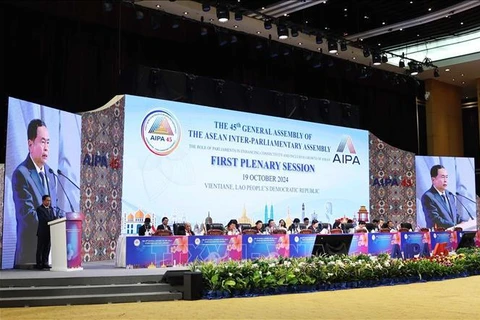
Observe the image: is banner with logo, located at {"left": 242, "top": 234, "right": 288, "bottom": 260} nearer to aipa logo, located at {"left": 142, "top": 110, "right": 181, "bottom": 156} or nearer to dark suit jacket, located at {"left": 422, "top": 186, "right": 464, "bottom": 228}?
aipa logo, located at {"left": 142, "top": 110, "right": 181, "bottom": 156}

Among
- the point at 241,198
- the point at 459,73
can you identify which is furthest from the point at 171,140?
the point at 459,73

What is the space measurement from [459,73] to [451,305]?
13755 millimetres

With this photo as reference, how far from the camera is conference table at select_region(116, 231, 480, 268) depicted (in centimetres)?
937

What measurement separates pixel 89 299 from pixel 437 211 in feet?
43.4

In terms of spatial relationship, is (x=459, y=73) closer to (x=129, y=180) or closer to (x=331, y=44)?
(x=331, y=44)

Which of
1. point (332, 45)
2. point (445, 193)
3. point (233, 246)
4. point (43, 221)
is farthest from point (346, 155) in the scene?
point (43, 221)

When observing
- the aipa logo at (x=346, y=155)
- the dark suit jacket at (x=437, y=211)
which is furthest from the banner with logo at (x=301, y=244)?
the dark suit jacket at (x=437, y=211)

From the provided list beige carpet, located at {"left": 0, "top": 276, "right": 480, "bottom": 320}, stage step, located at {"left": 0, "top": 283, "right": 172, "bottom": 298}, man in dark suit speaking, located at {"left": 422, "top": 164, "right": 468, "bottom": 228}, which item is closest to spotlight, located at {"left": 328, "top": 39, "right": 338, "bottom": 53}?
man in dark suit speaking, located at {"left": 422, "top": 164, "right": 468, "bottom": 228}

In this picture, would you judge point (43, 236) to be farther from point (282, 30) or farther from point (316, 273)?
point (282, 30)

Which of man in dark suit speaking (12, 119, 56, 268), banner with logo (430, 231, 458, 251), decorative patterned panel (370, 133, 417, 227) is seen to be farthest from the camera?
decorative patterned panel (370, 133, 417, 227)

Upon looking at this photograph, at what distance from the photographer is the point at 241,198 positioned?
14352 millimetres

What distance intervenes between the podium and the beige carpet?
173 cm

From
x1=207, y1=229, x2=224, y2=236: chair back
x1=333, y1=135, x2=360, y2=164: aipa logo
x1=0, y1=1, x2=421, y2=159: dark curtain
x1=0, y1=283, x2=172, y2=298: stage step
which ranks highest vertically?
x1=0, y1=1, x2=421, y2=159: dark curtain

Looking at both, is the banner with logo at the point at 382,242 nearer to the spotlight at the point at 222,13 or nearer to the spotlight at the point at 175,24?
the spotlight at the point at 222,13
